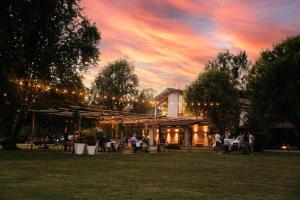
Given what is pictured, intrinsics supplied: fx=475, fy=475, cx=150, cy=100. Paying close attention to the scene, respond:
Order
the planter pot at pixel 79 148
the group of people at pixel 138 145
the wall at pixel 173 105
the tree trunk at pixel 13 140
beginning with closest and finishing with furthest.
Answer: the planter pot at pixel 79 148
the group of people at pixel 138 145
the tree trunk at pixel 13 140
the wall at pixel 173 105

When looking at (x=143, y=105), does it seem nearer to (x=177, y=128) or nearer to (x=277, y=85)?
(x=177, y=128)

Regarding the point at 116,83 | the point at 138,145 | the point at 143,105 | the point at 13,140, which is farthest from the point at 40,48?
the point at 143,105

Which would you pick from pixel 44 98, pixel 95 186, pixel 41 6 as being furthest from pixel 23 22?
pixel 95 186

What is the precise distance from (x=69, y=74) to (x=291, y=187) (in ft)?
81.1

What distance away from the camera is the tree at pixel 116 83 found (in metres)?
74.3

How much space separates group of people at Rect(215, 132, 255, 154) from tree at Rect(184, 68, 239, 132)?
41.9 ft

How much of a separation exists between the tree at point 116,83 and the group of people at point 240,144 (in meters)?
32.4

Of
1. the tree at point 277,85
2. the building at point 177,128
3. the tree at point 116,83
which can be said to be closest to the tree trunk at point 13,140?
the tree at point 277,85

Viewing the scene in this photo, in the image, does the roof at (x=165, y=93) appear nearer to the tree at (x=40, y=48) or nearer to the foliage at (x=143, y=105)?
the foliage at (x=143, y=105)

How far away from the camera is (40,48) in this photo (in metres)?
31.3

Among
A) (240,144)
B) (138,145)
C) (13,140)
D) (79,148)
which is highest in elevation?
(13,140)

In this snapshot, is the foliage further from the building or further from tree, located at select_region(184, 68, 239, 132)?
tree, located at select_region(184, 68, 239, 132)

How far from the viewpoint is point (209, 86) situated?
195 feet

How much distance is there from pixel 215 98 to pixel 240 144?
65.6 feet
